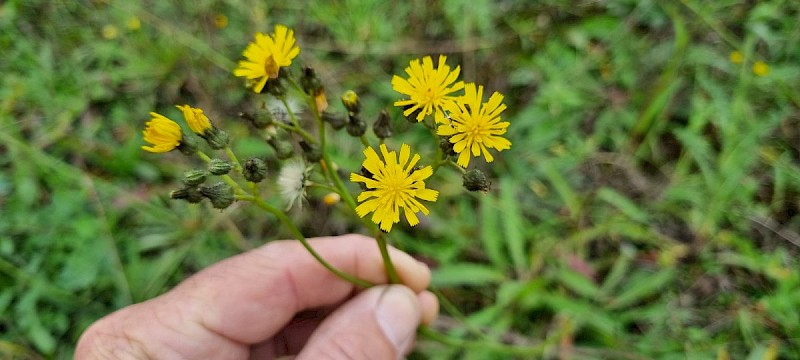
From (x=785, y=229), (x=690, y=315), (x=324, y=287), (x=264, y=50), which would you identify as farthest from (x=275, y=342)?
(x=785, y=229)

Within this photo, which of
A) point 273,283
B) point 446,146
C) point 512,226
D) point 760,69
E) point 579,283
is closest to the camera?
point 446,146

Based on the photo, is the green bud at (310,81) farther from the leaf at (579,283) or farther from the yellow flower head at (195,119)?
the leaf at (579,283)

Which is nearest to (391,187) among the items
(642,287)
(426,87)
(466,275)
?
(426,87)

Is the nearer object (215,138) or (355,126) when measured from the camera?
(215,138)

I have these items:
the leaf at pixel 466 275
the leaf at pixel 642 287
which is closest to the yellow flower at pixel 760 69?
the leaf at pixel 642 287

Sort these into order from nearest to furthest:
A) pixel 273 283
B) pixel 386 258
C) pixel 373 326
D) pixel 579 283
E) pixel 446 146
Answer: pixel 446 146 → pixel 386 258 → pixel 373 326 → pixel 273 283 → pixel 579 283

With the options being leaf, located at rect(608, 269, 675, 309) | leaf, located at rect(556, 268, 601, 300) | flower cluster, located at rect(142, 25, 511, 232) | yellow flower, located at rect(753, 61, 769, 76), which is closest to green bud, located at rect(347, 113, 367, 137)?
flower cluster, located at rect(142, 25, 511, 232)

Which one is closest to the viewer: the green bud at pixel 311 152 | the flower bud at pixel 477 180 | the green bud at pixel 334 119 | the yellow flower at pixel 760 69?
the flower bud at pixel 477 180

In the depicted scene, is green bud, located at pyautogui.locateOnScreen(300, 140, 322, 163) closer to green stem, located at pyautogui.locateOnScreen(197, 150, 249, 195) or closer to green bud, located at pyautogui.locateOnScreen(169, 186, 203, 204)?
green stem, located at pyautogui.locateOnScreen(197, 150, 249, 195)

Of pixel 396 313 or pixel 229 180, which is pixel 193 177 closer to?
pixel 229 180
